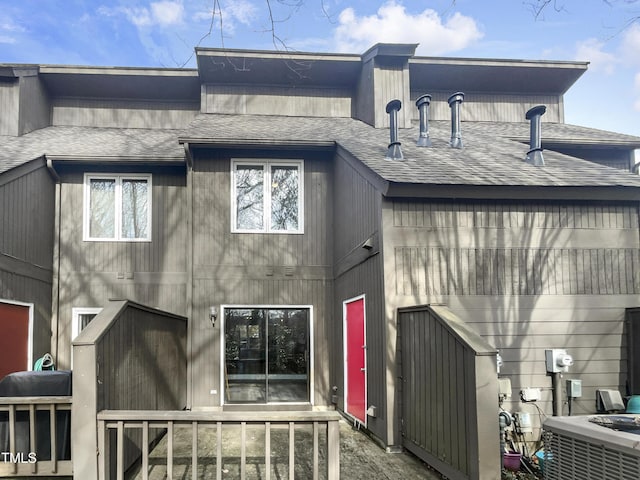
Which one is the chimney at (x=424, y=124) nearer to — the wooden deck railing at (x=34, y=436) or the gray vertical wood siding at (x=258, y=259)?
the gray vertical wood siding at (x=258, y=259)

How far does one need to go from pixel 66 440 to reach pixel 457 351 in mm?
3562

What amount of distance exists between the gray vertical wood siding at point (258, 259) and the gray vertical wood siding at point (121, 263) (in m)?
0.62

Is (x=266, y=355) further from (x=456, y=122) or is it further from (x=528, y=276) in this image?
(x=456, y=122)

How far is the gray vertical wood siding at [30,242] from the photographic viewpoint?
7957 mm

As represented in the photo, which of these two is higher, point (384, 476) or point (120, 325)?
point (120, 325)

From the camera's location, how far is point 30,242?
873 centimetres

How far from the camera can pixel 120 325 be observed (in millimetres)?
4883

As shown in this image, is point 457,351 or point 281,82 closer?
point 457,351

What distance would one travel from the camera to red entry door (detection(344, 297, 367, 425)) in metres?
7.02

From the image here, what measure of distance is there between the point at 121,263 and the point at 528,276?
23.7 ft

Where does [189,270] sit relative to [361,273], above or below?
above

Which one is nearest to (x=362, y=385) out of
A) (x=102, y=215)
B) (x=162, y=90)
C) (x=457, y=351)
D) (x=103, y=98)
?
(x=457, y=351)

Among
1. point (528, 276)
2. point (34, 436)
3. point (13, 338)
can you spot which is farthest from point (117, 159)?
point (528, 276)

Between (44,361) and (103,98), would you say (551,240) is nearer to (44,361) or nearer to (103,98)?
(44,361)
